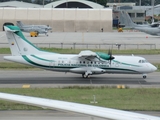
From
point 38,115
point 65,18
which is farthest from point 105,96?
point 65,18

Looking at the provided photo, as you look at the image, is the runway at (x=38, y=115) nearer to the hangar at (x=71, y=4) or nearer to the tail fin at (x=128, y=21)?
the tail fin at (x=128, y=21)

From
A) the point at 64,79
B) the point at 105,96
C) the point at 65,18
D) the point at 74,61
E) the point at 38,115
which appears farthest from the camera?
the point at 65,18

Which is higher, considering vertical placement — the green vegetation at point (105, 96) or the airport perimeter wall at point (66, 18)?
the airport perimeter wall at point (66, 18)

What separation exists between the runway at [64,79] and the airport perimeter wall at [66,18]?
7806cm

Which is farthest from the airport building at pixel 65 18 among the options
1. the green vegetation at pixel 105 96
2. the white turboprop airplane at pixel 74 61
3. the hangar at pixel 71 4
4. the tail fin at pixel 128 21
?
the green vegetation at pixel 105 96

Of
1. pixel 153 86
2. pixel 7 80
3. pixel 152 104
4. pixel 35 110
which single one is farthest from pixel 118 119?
pixel 7 80

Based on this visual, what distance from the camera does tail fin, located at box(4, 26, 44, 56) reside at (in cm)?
3822

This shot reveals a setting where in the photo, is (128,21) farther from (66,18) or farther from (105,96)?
(105,96)

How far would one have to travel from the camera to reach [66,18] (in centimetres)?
12000

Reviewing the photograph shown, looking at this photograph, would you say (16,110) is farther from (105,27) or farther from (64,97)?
(105,27)

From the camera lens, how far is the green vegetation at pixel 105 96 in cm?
2540

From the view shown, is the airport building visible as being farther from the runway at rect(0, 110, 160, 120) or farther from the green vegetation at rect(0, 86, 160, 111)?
the runway at rect(0, 110, 160, 120)

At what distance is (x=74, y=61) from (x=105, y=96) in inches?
380

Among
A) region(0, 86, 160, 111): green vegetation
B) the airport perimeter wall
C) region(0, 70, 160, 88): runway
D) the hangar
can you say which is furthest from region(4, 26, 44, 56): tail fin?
the hangar
